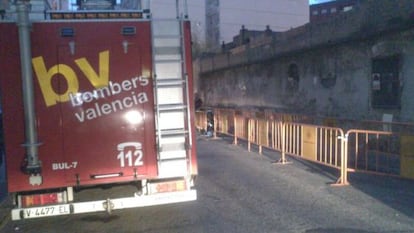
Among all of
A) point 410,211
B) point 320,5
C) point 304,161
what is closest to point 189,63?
point 410,211

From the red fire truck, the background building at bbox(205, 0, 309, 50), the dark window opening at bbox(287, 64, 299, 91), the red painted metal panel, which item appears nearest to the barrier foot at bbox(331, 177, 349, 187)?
the red fire truck

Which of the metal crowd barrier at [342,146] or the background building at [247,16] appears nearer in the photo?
the metal crowd barrier at [342,146]

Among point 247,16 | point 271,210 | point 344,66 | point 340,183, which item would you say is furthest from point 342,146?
point 247,16

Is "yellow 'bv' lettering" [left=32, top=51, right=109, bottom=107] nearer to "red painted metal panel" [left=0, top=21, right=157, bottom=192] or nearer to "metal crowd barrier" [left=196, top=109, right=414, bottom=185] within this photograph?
"red painted metal panel" [left=0, top=21, right=157, bottom=192]

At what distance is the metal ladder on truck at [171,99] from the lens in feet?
20.4

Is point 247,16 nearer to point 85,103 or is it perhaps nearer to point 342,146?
point 342,146

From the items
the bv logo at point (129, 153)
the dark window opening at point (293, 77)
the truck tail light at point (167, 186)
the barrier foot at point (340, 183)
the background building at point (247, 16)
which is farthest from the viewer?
the background building at point (247, 16)

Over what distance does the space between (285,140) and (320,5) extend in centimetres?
7892

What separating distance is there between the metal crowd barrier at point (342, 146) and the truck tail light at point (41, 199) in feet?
17.7

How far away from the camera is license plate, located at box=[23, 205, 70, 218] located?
585cm

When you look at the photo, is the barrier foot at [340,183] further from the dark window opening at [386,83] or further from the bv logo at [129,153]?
the bv logo at [129,153]

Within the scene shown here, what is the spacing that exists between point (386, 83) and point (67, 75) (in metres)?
9.66

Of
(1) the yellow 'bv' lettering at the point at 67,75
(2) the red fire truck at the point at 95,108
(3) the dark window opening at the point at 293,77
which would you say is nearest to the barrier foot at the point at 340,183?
(2) the red fire truck at the point at 95,108

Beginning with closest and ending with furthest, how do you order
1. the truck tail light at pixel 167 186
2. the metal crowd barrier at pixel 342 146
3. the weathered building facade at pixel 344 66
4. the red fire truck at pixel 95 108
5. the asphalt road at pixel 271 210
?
1. the red fire truck at pixel 95 108
2. the truck tail light at pixel 167 186
3. the asphalt road at pixel 271 210
4. the metal crowd barrier at pixel 342 146
5. the weathered building facade at pixel 344 66
